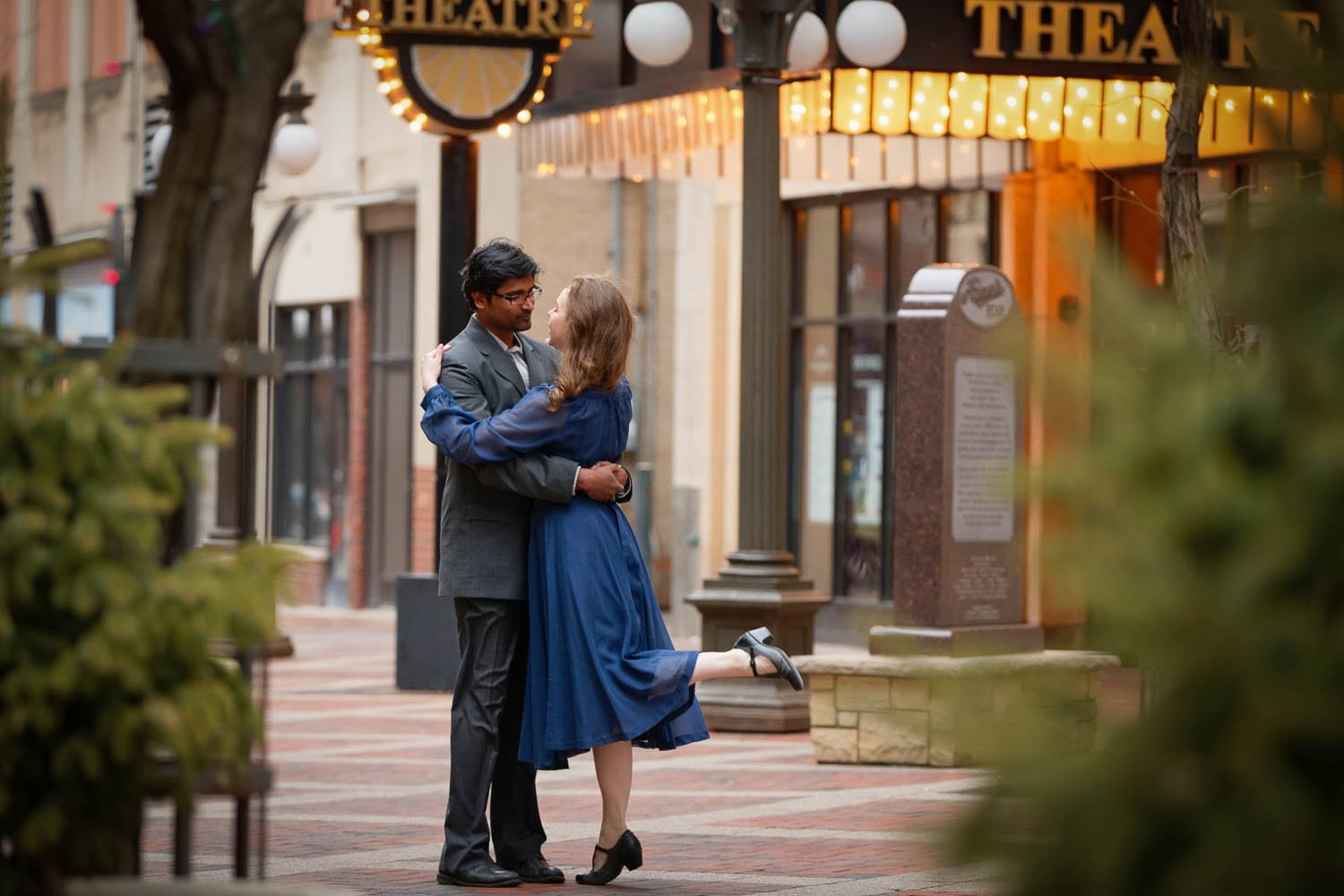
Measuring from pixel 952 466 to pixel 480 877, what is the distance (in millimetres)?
4321

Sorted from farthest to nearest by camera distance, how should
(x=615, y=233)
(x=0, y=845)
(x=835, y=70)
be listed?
1. (x=615, y=233)
2. (x=835, y=70)
3. (x=0, y=845)

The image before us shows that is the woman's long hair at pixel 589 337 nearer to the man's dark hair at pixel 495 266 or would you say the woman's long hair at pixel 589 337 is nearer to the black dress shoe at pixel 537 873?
the man's dark hair at pixel 495 266

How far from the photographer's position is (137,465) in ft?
12.3

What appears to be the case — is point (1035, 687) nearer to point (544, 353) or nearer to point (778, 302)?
point (544, 353)

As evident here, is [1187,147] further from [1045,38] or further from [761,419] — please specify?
[1045,38]

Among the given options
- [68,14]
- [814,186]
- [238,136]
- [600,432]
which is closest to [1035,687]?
[238,136]

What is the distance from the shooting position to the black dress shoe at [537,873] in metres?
7.37

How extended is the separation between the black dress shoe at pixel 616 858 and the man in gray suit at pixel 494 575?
0.22 meters

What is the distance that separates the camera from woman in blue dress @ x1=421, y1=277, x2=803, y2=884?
7.18 m

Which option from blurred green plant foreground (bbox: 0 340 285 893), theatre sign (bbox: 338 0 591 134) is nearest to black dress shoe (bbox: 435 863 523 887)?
blurred green plant foreground (bbox: 0 340 285 893)

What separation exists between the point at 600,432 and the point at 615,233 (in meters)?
17.2

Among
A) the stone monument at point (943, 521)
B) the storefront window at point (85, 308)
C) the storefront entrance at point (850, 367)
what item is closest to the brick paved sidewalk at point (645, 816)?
the stone monument at point (943, 521)

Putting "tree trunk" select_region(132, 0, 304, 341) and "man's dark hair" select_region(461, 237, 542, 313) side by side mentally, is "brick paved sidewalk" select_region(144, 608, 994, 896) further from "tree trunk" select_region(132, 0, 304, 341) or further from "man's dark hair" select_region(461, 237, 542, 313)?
"man's dark hair" select_region(461, 237, 542, 313)

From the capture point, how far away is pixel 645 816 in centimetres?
920
